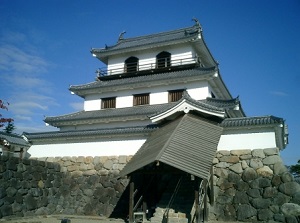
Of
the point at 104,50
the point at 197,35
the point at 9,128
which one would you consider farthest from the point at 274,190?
the point at 9,128

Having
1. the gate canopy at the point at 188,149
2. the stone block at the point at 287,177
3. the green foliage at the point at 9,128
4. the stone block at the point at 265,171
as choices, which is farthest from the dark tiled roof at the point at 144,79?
the green foliage at the point at 9,128

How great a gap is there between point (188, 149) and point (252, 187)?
3.30 metres

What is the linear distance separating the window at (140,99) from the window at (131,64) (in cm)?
264

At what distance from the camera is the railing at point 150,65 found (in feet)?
55.9

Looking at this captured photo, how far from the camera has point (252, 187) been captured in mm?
9688

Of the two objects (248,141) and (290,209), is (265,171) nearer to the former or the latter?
(248,141)

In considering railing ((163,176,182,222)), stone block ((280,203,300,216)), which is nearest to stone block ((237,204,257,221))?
stone block ((280,203,300,216))

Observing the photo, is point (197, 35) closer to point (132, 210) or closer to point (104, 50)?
point (104, 50)

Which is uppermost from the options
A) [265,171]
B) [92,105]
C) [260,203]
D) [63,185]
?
[92,105]

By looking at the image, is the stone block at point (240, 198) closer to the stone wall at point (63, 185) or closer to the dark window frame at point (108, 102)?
the stone wall at point (63, 185)

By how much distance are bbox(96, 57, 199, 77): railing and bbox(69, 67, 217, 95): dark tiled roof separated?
68 cm

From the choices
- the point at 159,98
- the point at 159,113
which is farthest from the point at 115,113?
the point at 159,113

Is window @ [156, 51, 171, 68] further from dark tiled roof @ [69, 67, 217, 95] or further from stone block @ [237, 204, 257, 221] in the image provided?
stone block @ [237, 204, 257, 221]

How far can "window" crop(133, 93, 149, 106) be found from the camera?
16.6m
